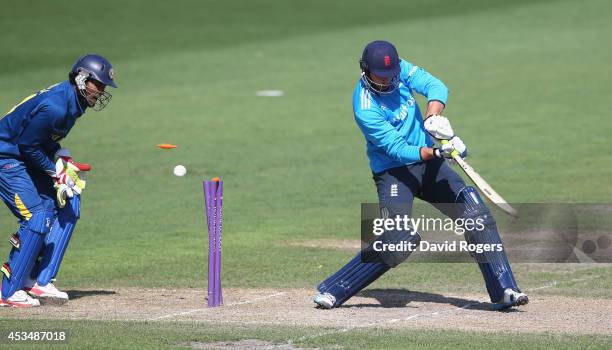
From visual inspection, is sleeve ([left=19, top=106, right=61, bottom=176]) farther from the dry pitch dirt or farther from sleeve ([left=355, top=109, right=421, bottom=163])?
sleeve ([left=355, top=109, right=421, bottom=163])

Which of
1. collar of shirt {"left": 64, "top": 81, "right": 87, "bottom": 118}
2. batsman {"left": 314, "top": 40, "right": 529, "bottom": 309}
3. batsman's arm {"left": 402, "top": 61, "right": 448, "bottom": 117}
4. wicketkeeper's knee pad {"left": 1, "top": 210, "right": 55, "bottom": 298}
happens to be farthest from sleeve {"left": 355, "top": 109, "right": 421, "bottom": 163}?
wicketkeeper's knee pad {"left": 1, "top": 210, "right": 55, "bottom": 298}

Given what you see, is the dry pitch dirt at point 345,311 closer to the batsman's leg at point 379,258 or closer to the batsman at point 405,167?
the batsman's leg at point 379,258

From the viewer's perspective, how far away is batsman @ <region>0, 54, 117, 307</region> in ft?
35.2

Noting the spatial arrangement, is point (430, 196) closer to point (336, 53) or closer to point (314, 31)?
point (336, 53)

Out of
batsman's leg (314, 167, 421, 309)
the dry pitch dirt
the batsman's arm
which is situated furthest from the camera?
the batsman's arm

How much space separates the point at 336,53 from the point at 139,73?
6447mm

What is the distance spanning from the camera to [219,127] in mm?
25438

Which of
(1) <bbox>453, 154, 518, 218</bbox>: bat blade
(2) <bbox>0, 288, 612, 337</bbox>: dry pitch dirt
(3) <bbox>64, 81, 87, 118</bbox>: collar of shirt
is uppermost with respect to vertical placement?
(3) <bbox>64, 81, 87, 118</bbox>: collar of shirt

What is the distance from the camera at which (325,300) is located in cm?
1070

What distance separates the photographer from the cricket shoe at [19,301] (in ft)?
35.8

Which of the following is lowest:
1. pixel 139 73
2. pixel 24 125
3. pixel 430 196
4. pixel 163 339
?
pixel 163 339

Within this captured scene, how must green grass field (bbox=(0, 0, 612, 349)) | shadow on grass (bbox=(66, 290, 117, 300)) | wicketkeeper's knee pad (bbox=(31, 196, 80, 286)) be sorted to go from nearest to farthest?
1. wicketkeeper's knee pad (bbox=(31, 196, 80, 286))
2. shadow on grass (bbox=(66, 290, 117, 300))
3. green grass field (bbox=(0, 0, 612, 349))

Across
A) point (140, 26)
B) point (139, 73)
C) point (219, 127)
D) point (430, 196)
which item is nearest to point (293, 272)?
point (430, 196)

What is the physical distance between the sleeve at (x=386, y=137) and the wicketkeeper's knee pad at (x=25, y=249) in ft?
10.5
